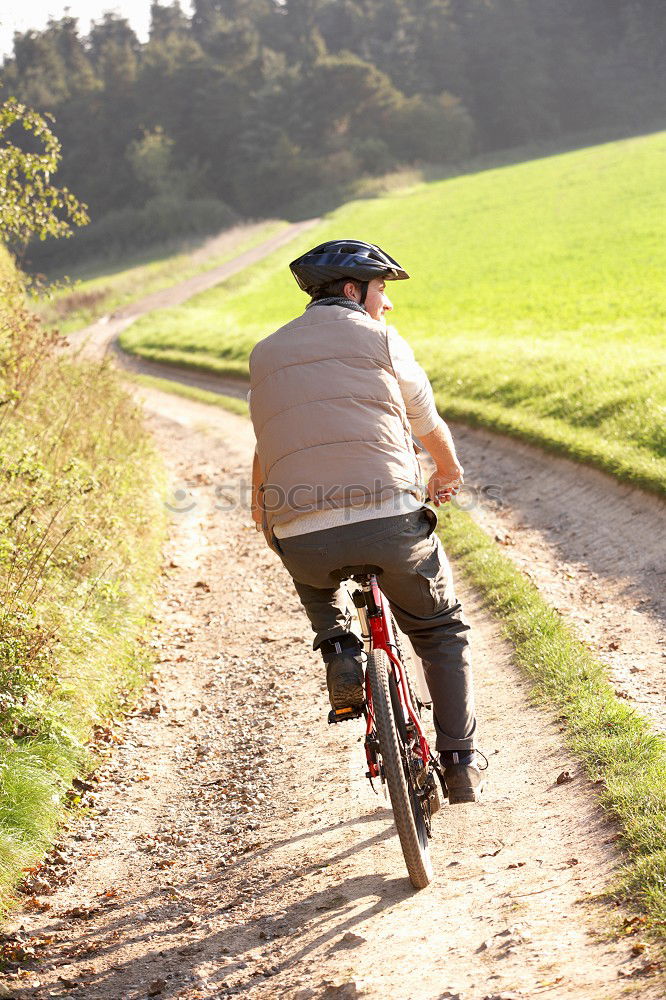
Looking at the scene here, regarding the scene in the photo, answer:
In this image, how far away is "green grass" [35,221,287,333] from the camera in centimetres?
4641

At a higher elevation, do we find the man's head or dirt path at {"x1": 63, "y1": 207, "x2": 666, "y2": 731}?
the man's head

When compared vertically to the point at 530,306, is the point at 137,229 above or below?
above

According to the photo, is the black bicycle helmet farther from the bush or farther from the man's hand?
the bush

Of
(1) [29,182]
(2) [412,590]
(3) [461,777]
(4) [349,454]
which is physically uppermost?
(1) [29,182]

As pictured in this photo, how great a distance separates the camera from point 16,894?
4566 mm

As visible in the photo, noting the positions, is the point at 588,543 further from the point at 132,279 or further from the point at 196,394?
the point at 132,279

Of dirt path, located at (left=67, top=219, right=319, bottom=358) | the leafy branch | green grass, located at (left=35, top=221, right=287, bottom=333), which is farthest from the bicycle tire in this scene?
green grass, located at (left=35, top=221, right=287, bottom=333)

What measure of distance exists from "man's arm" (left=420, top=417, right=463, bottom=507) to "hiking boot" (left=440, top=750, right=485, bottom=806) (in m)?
1.11

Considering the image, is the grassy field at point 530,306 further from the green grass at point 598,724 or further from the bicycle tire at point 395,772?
the bicycle tire at point 395,772

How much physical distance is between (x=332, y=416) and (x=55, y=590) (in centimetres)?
428

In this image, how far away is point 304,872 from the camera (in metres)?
4.45

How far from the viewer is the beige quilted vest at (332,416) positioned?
3.60 metres

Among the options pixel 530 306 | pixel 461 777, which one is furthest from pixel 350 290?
pixel 530 306

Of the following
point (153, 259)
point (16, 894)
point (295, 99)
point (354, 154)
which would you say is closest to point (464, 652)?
point (16, 894)
